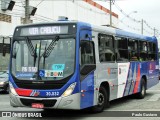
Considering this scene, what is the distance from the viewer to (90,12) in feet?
225

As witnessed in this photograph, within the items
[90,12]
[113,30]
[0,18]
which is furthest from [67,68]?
[90,12]

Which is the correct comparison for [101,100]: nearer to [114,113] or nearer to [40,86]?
[114,113]

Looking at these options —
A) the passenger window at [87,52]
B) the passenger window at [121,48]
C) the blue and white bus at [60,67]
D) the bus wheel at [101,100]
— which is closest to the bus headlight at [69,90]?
the blue and white bus at [60,67]

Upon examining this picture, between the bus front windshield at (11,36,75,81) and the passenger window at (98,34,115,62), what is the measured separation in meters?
1.72

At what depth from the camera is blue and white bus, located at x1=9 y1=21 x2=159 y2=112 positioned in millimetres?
9742

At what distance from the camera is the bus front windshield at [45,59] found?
984 cm

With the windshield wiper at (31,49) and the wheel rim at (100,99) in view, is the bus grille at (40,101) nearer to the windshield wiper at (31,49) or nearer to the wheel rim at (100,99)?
the windshield wiper at (31,49)

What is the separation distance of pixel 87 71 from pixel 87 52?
1.86 feet

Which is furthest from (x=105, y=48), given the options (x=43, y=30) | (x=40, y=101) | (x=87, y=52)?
(x=40, y=101)

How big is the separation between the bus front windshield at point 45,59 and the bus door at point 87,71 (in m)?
0.38

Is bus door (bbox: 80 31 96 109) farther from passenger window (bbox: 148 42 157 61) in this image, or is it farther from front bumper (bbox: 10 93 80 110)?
passenger window (bbox: 148 42 157 61)

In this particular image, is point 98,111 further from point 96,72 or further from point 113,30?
point 113,30

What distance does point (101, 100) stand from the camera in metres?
11.5

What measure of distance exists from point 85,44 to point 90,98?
1.57 metres
